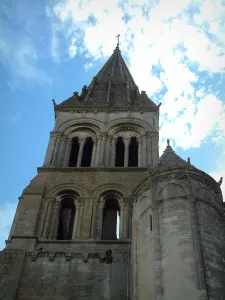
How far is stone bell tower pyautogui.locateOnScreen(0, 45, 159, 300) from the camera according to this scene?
17172 mm

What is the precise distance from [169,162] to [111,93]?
1325 centimetres

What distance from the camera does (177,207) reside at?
648 inches

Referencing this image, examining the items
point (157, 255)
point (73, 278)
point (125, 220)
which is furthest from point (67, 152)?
point (157, 255)

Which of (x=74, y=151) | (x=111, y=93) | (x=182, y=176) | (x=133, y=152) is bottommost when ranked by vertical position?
(x=182, y=176)

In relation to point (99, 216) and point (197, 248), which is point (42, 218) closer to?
point (99, 216)

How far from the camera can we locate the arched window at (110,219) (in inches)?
830

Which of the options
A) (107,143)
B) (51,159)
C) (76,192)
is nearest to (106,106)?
(107,143)

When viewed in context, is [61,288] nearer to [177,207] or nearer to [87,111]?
[177,207]

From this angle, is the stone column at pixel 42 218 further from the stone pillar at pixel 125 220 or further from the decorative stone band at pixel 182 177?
the decorative stone band at pixel 182 177

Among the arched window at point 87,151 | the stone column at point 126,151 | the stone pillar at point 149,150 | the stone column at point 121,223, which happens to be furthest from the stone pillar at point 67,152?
the stone column at point 121,223

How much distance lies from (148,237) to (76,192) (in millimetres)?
6587

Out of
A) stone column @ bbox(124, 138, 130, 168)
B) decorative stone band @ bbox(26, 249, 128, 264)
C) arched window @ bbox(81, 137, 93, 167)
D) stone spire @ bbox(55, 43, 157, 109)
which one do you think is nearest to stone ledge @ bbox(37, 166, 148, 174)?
stone column @ bbox(124, 138, 130, 168)

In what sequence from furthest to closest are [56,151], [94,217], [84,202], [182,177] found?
1. [56,151]
2. [84,202]
3. [94,217]
4. [182,177]

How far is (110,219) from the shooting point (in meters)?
21.7
